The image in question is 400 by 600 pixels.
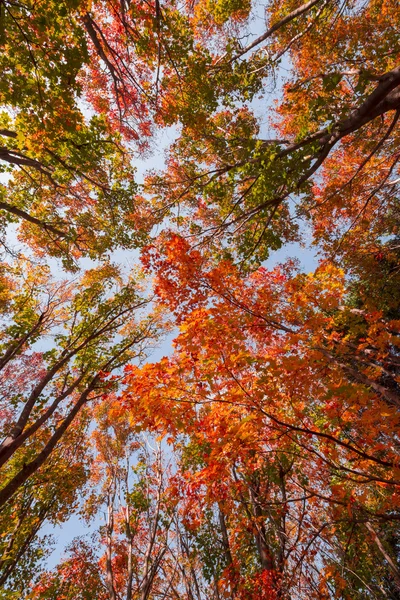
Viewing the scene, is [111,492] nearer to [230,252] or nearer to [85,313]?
[85,313]

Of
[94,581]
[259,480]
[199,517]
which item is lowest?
[94,581]

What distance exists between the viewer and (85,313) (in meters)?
6.66

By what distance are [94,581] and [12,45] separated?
12354 mm

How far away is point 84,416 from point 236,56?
10095 mm

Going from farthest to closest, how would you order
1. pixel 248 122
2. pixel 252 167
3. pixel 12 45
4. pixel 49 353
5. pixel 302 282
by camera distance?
pixel 248 122, pixel 49 353, pixel 302 282, pixel 252 167, pixel 12 45

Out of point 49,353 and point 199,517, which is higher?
point 49,353

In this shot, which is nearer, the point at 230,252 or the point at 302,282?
the point at 302,282

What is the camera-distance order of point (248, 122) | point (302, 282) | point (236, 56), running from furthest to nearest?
point (248, 122) < point (236, 56) < point (302, 282)

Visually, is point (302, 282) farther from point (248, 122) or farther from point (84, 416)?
point (84, 416)

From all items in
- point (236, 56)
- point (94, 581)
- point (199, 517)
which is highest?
point (236, 56)

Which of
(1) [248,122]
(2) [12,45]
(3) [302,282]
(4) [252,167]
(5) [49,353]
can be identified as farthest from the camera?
(1) [248,122]

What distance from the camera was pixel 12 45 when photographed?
3.50m

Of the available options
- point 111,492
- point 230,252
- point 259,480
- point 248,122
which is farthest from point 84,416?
point 248,122

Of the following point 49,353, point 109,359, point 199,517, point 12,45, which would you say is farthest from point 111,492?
point 12,45
